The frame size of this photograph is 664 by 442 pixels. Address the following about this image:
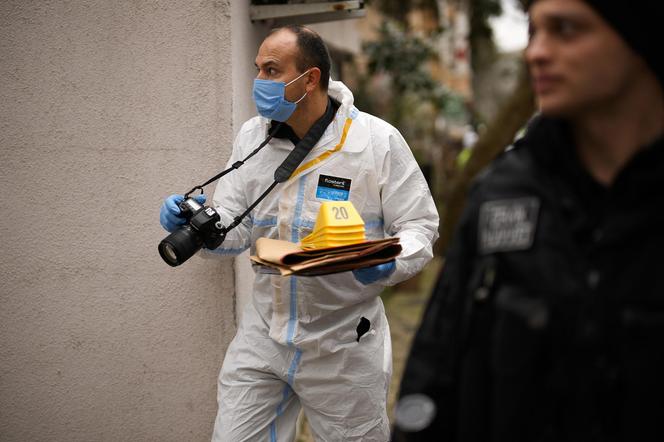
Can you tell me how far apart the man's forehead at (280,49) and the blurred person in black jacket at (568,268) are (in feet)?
5.74

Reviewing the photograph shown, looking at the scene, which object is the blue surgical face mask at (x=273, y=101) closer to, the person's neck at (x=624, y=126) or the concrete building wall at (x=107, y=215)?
the concrete building wall at (x=107, y=215)

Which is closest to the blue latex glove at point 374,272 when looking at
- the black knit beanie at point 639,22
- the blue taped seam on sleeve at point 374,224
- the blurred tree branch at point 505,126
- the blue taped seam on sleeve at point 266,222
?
the blue taped seam on sleeve at point 374,224

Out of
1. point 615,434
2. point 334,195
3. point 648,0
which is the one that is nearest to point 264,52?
point 334,195

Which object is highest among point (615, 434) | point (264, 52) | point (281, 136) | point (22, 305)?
point (264, 52)

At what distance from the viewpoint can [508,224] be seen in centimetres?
176

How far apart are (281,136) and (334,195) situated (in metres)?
0.37

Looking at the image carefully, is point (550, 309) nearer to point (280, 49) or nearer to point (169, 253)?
point (169, 253)

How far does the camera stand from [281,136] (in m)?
3.45

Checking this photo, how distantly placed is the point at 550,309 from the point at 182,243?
71.3 inches

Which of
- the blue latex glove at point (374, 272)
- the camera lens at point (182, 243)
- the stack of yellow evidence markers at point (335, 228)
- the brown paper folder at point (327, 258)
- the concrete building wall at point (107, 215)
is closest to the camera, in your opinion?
the brown paper folder at point (327, 258)

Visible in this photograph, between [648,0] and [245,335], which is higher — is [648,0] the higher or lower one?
the higher one

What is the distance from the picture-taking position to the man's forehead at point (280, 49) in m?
3.43

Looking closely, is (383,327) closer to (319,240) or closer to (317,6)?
(319,240)

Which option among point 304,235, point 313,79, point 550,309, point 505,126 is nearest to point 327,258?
point 304,235
